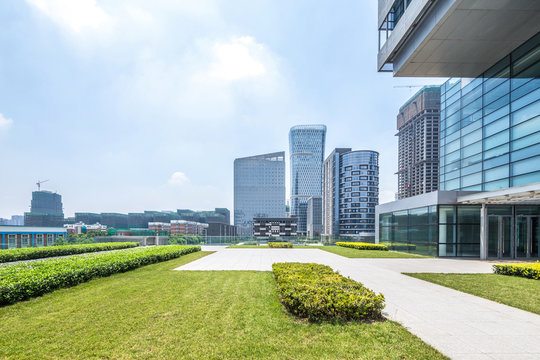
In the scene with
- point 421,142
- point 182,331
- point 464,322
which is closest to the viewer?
point 182,331

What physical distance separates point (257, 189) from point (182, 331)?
487 feet

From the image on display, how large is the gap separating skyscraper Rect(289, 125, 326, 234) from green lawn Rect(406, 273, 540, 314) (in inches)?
5165

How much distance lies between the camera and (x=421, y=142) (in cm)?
11756

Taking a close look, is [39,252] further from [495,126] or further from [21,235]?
[495,126]

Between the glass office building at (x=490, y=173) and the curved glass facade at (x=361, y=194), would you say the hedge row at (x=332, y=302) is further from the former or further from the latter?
the curved glass facade at (x=361, y=194)

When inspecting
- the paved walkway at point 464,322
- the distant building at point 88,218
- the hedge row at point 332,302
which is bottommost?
the distant building at point 88,218

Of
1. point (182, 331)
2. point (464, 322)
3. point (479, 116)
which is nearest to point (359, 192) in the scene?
point (479, 116)

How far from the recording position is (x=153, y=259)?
572 inches

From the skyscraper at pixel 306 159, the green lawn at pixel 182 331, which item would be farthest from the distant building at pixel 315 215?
the green lawn at pixel 182 331

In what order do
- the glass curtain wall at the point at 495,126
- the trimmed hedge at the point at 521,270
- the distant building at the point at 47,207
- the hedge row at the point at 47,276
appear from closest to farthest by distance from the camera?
the hedge row at the point at 47,276
the trimmed hedge at the point at 521,270
the glass curtain wall at the point at 495,126
the distant building at the point at 47,207

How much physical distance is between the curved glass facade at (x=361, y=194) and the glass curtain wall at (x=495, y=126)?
265 ft

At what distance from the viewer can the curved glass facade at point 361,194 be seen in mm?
99750

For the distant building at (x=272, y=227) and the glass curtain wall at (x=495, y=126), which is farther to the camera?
the distant building at (x=272, y=227)

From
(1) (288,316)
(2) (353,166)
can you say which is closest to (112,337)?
(1) (288,316)
